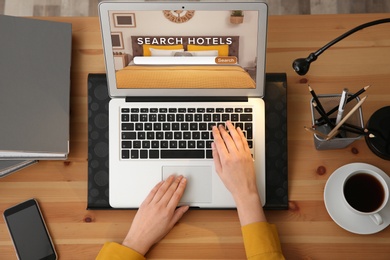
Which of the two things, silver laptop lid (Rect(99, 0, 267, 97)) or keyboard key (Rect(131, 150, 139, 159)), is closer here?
silver laptop lid (Rect(99, 0, 267, 97))

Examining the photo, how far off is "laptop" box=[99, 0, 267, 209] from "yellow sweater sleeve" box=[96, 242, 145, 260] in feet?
0.29

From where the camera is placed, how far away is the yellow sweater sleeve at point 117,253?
834 millimetres

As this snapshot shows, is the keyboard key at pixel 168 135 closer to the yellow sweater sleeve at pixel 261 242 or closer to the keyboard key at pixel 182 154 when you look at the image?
the keyboard key at pixel 182 154

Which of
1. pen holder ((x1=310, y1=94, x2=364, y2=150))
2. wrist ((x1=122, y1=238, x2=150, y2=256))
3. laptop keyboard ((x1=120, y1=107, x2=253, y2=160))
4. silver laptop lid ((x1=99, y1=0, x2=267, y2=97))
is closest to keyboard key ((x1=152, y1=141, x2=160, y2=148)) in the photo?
laptop keyboard ((x1=120, y1=107, x2=253, y2=160))

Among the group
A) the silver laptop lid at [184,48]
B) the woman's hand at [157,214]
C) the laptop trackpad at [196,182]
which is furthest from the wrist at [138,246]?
the silver laptop lid at [184,48]

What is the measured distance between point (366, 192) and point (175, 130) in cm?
43

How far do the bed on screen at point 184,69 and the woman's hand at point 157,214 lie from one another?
0.22 m

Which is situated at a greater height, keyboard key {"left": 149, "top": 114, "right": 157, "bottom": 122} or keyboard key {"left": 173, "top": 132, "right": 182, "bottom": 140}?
keyboard key {"left": 149, "top": 114, "right": 157, "bottom": 122}

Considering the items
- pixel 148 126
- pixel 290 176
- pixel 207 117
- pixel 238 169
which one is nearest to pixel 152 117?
pixel 148 126

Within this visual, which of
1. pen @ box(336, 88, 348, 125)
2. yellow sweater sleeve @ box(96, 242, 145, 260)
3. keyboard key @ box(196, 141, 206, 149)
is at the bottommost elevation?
yellow sweater sleeve @ box(96, 242, 145, 260)

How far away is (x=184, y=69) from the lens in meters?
0.84

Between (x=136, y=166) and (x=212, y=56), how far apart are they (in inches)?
11.8

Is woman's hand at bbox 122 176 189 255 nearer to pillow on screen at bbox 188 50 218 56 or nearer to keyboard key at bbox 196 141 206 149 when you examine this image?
keyboard key at bbox 196 141 206 149

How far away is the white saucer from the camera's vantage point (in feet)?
2.68
